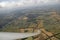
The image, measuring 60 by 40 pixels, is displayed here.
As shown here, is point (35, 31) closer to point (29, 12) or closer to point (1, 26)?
point (29, 12)

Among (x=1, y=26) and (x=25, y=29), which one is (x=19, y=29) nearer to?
(x=25, y=29)

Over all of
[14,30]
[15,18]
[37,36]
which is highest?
[15,18]

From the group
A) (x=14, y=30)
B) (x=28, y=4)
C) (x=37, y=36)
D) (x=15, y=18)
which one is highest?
(x=28, y=4)

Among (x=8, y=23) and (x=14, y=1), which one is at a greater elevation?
(x=14, y=1)

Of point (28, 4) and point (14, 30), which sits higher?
point (28, 4)

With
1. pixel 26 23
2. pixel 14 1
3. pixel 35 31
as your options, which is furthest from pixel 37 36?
pixel 14 1

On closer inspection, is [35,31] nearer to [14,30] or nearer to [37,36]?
[37,36]

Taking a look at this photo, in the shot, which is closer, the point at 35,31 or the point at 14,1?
the point at 35,31

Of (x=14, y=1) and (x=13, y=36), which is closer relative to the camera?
(x=13, y=36)

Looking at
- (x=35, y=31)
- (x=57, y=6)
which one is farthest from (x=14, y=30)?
(x=57, y=6)
